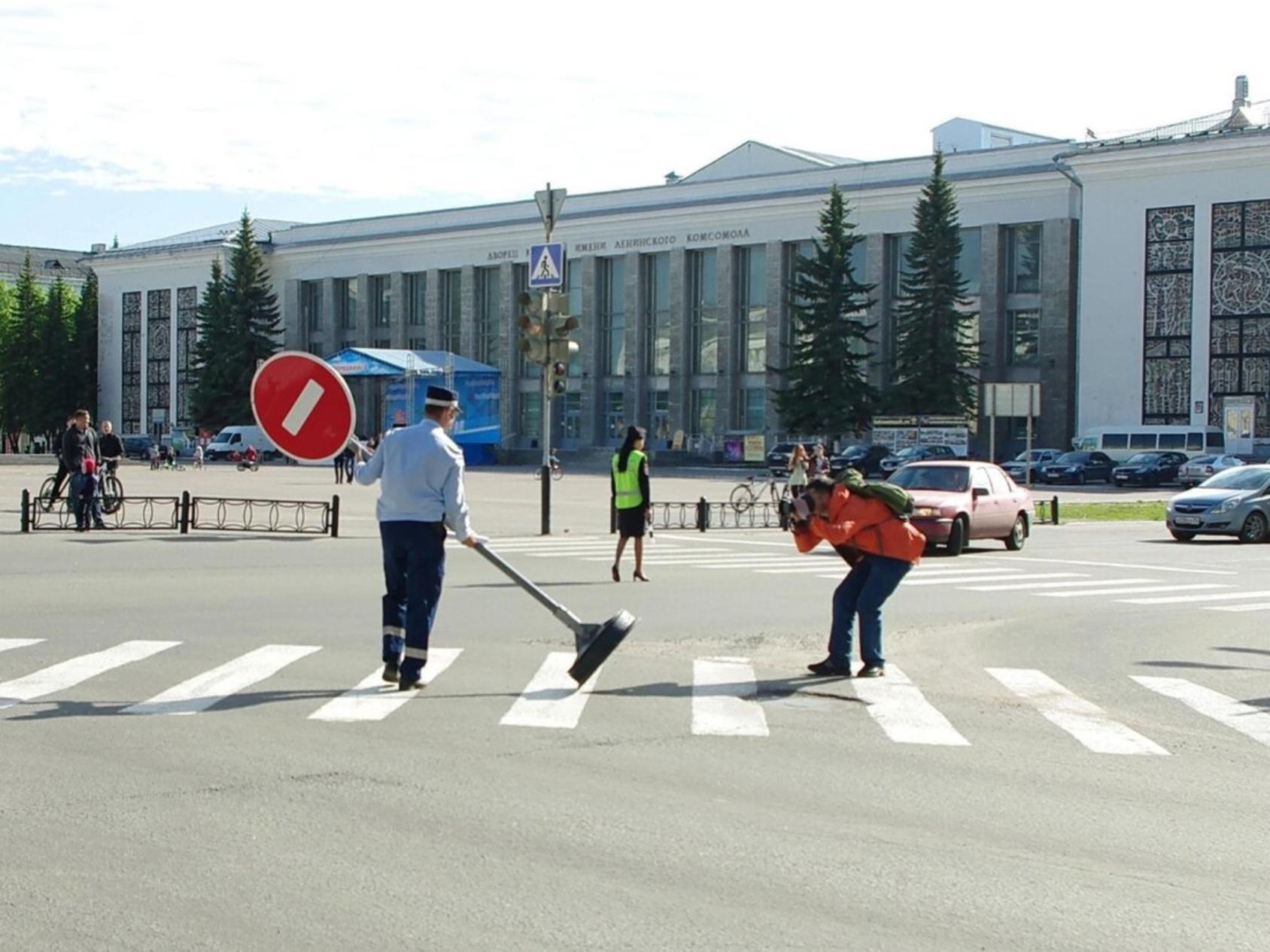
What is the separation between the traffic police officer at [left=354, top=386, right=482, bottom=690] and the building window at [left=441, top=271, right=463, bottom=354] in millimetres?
92885

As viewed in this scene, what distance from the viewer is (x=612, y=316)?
96688 mm

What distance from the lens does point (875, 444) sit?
→ 74188 millimetres

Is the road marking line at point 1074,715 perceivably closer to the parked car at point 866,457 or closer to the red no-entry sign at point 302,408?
the red no-entry sign at point 302,408

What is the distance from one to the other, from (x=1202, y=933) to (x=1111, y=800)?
7.40 ft

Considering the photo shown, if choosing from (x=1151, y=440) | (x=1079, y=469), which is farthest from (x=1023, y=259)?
(x=1079, y=469)

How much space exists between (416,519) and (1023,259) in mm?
75483

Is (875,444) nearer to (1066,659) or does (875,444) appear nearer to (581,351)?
(581,351)

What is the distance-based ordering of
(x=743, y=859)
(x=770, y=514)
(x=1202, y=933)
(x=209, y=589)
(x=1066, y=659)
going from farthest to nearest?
(x=770, y=514) → (x=209, y=589) → (x=1066, y=659) → (x=743, y=859) → (x=1202, y=933)

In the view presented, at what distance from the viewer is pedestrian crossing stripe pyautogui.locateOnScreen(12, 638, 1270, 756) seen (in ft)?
31.2

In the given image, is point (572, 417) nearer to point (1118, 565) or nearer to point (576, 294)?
point (576, 294)

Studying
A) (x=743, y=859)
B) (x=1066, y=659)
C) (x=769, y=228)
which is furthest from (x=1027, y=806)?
(x=769, y=228)

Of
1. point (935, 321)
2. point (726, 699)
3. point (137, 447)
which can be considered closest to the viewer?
point (726, 699)

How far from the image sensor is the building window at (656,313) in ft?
309

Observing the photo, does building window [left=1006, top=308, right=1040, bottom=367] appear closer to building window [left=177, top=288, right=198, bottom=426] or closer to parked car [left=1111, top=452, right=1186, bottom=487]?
parked car [left=1111, top=452, right=1186, bottom=487]
